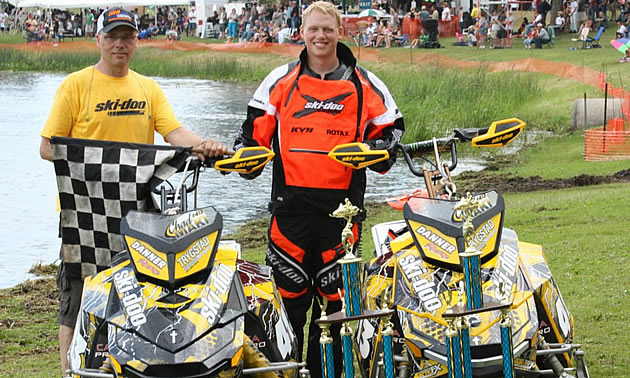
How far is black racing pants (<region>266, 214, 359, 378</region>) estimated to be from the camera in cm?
573

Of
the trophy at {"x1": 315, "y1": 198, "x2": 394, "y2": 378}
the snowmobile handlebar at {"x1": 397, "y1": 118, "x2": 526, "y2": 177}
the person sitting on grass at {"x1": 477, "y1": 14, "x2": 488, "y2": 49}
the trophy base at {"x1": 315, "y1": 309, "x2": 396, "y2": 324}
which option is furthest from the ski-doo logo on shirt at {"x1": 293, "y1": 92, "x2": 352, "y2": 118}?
the person sitting on grass at {"x1": 477, "y1": 14, "x2": 488, "y2": 49}

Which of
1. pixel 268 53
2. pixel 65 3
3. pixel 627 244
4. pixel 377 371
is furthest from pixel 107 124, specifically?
pixel 65 3

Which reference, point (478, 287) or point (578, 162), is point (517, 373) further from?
point (578, 162)

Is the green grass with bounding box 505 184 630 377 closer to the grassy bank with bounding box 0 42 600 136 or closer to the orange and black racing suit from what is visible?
the orange and black racing suit

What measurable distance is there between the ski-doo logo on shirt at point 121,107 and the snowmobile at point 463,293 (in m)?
1.59

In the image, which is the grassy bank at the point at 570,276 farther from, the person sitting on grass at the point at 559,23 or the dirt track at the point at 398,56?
the person sitting on grass at the point at 559,23

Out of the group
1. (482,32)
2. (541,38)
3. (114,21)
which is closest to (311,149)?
(114,21)

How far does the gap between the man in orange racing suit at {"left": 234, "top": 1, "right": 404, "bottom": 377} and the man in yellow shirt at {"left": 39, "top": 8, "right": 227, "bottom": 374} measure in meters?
0.45

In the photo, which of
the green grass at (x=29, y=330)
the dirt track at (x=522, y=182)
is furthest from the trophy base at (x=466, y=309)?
the dirt track at (x=522, y=182)

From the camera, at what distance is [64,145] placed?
214 inches

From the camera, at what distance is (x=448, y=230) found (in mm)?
4801

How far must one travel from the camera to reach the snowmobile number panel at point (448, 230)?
4801 millimetres

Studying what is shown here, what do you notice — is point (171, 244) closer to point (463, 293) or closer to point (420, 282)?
point (420, 282)

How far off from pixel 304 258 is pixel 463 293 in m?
1.61
